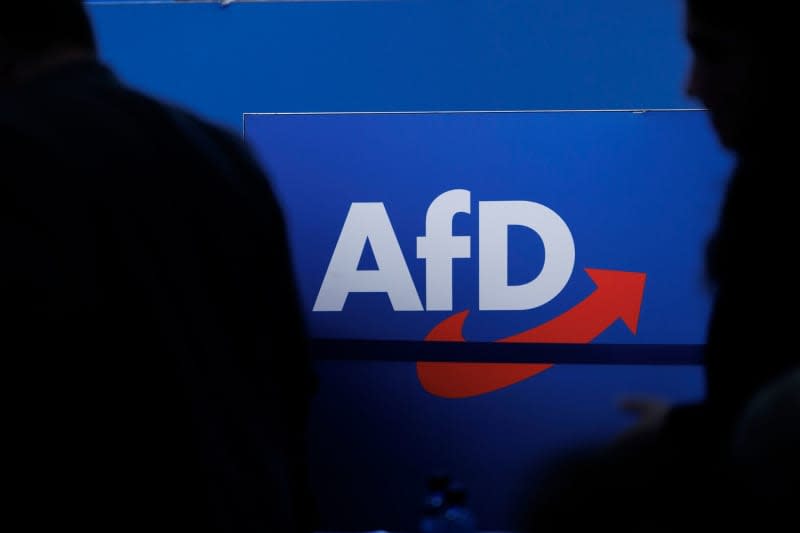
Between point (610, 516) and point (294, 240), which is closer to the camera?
point (610, 516)

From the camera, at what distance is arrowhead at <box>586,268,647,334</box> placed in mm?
2014

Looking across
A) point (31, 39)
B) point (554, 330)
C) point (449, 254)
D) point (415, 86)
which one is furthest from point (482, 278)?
point (31, 39)

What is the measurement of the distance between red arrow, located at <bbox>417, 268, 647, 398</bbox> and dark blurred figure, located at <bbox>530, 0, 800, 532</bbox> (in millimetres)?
1090

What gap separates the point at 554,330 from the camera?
2027 mm

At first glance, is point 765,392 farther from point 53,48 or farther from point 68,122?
point 53,48

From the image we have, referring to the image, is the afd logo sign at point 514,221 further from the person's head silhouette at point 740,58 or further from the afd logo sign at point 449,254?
the person's head silhouette at point 740,58

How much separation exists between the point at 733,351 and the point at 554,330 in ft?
4.02

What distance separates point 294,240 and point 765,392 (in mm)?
1536

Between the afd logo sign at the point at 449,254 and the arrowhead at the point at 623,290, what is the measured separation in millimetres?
70

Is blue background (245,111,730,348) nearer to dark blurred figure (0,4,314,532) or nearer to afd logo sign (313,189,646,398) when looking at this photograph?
afd logo sign (313,189,646,398)

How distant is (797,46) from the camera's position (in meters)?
0.76

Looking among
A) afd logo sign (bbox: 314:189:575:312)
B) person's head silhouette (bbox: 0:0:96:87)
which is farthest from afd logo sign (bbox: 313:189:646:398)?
person's head silhouette (bbox: 0:0:96:87)

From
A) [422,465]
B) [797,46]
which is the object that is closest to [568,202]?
[422,465]

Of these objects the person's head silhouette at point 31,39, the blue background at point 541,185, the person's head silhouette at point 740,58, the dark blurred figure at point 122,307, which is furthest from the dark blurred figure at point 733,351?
the blue background at point 541,185
